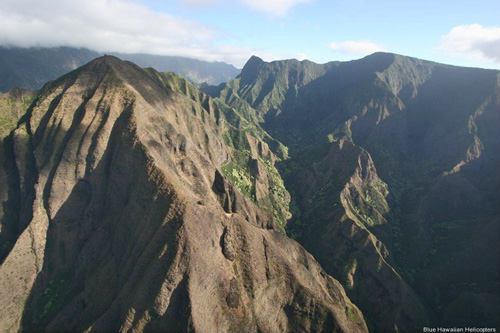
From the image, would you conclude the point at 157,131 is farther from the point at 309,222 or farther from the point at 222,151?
the point at 309,222

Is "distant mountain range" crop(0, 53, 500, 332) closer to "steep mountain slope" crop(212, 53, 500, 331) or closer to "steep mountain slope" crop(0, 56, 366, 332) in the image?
"steep mountain slope" crop(0, 56, 366, 332)

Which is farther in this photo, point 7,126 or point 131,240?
point 7,126

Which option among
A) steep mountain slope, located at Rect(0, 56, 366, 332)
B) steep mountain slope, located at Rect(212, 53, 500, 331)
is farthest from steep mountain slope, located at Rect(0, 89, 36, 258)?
steep mountain slope, located at Rect(212, 53, 500, 331)

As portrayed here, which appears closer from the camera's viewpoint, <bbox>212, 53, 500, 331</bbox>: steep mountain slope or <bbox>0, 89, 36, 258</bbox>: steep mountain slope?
<bbox>0, 89, 36, 258</bbox>: steep mountain slope

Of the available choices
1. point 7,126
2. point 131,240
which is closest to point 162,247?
point 131,240

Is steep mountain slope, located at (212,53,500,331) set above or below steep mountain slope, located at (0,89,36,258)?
below

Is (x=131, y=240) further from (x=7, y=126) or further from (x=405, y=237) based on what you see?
(x=405, y=237)

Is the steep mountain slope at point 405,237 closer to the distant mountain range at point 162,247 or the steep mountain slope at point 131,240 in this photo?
the distant mountain range at point 162,247

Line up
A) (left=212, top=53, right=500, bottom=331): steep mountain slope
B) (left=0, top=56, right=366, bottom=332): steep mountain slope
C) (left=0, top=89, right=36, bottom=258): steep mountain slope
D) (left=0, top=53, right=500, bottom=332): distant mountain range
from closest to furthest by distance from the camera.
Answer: (left=0, top=56, right=366, bottom=332): steep mountain slope, (left=0, top=53, right=500, bottom=332): distant mountain range, (left=0, top=89, right=36, bottom=258): steep mountain slope, (left=212, top=53, right=500, bottom=331): steep mountain slope

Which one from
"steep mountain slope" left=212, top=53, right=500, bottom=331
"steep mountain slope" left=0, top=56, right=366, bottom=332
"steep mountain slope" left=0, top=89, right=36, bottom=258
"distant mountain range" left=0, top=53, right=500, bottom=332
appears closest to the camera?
"steep mountain slope" left=0, top=56, right=366, bottom=332

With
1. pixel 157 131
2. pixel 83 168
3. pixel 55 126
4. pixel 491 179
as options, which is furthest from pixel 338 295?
pixel 491 179
